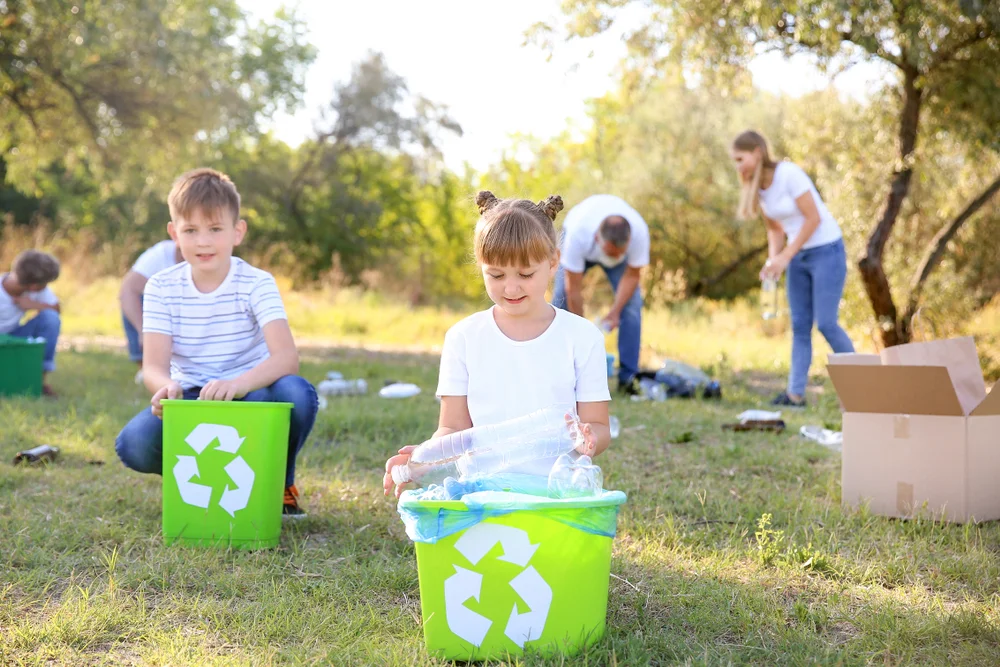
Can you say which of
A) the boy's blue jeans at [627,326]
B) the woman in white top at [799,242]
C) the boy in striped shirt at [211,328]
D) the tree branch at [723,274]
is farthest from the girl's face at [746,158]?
the tree branch at [723,274]

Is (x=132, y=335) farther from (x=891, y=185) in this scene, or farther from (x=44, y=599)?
(x=891, y=185)

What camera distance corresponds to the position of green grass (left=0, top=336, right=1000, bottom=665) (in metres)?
1.98

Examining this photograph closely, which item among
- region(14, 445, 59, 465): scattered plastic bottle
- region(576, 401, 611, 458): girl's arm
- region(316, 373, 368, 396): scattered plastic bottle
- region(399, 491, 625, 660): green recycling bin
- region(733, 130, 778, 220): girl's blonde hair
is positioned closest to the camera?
region(399, 491, 625, 660): green recycling bin

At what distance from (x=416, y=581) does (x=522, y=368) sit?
66cm

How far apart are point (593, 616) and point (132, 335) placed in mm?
5509

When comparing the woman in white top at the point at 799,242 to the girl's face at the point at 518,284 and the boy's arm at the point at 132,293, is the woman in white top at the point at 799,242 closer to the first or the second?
the girl's face at the point at 518,284

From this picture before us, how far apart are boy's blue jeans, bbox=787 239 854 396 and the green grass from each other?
4.88 feet

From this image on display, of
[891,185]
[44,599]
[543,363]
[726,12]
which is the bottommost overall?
[44,599]

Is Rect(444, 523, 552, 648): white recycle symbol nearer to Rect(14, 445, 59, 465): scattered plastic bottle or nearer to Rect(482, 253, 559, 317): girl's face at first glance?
Rect(482, 253, 559, 317): girl's face

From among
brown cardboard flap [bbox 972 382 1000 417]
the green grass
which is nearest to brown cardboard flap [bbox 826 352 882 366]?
brown cardboard flap [bbox 972 382 1000 417]

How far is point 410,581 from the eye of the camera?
2.42 meters

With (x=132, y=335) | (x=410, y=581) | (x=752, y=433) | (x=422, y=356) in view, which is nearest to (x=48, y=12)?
(x=132, y=335)

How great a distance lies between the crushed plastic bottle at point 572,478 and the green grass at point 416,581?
335mm

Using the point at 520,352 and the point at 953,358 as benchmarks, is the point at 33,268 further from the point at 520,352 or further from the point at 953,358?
the point at 953,358
